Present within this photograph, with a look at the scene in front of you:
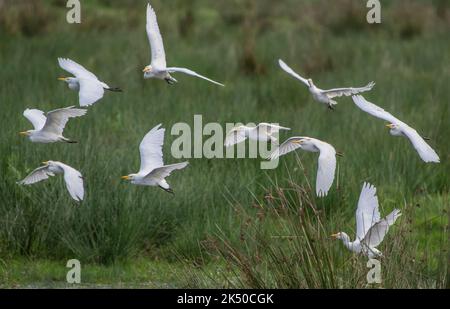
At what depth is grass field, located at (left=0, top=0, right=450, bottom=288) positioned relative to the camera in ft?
20.5

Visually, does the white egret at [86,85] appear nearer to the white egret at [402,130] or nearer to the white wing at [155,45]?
the white wing at [155,45]

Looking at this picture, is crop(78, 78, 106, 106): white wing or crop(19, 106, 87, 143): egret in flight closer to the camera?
crop(78, 78, 106, 106): white wing

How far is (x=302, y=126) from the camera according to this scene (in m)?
10.2

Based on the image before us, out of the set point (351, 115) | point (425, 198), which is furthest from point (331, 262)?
point (351, 115)

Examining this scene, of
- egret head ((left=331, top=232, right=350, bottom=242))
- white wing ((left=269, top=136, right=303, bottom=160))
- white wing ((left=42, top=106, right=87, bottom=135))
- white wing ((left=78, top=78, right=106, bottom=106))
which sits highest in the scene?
white wing ((left=78, top=78, right=106, bottom=106))

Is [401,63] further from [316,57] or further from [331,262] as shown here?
[331,262]

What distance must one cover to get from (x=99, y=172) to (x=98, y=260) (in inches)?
26.6

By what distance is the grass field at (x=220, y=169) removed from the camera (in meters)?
6.26

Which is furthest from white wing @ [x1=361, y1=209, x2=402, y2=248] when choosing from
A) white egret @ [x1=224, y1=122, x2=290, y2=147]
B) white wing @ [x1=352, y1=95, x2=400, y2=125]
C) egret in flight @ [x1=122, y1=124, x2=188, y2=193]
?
egret in flight @ [x1=122, y1=124, x2=188, y2=193]

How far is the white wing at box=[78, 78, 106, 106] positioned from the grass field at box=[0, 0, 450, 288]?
102 centimetres

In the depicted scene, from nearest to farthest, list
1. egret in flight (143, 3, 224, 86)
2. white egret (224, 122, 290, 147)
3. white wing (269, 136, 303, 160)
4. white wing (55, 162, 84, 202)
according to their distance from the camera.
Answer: white wing (269, 136, 303, 160) → white wing (55, 162, 84, 202) → white egret (224, 122, 290, 147) → egret in flight (143, 3, 224, 86)

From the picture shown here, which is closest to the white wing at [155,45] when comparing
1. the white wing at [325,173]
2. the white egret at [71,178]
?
the white egret at [71,178]

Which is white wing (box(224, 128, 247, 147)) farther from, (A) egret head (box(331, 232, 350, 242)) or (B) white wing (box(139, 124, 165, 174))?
(A) egret head (box(331, 232, 350, 242))
